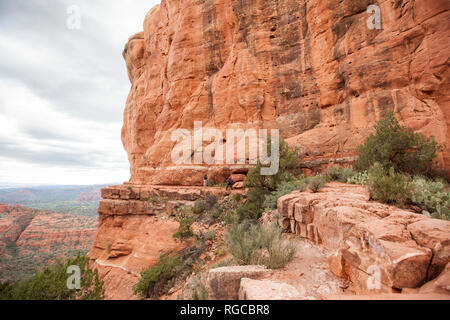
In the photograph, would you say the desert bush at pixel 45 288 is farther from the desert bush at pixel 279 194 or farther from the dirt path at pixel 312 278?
the desert bush at pixel 279 194

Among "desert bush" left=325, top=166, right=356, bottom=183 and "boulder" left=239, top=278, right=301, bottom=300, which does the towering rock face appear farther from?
"boulder" left=239, top=278, right=301, bottom=300

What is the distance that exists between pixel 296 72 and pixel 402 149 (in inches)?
312

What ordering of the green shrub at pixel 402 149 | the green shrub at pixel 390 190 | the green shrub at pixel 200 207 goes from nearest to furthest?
the green shrub at pixel 390 190, the green shrub at pixel 402 149, the green shrub at pixel 200 207

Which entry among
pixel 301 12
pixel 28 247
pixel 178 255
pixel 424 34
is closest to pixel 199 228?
pixel 178 255

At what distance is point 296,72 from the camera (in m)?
12.7

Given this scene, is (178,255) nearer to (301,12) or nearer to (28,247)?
(301,12)

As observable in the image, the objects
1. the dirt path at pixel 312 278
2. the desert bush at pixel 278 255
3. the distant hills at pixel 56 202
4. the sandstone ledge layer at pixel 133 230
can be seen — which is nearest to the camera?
the dirt path at pixel 312 278

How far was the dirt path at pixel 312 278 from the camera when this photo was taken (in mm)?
2474

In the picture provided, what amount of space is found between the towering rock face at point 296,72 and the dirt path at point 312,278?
811cm

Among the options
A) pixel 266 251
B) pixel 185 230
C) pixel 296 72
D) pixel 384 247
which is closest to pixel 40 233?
pixel 185 230

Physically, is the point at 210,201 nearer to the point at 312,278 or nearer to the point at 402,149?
the point at 312,278

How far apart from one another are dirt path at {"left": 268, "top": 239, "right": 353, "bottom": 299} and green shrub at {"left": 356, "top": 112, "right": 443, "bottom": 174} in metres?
5.64

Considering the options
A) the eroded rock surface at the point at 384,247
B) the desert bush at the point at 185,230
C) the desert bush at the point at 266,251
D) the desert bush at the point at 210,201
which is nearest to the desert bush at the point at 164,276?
the desert bush at the point at 185,230
